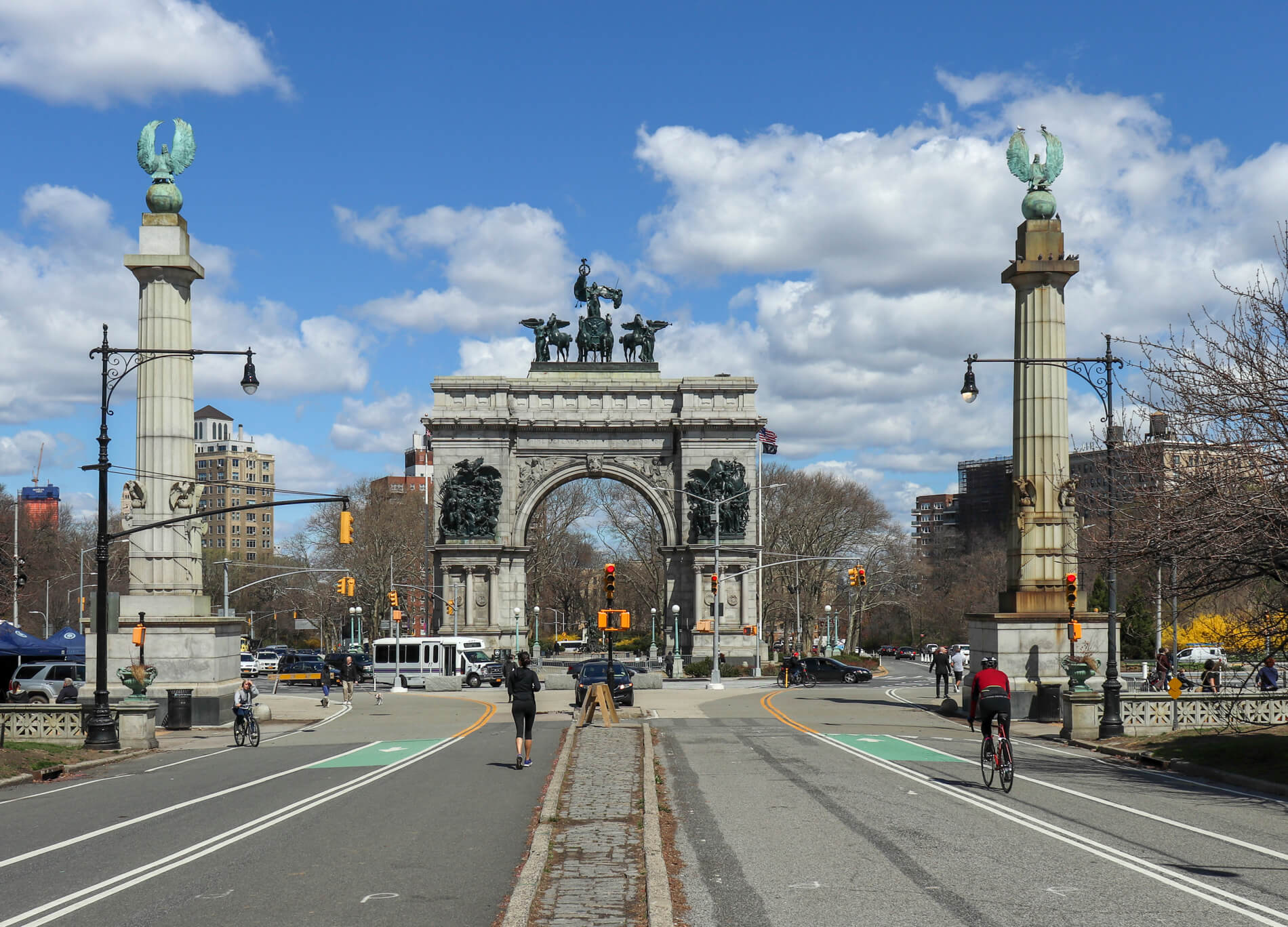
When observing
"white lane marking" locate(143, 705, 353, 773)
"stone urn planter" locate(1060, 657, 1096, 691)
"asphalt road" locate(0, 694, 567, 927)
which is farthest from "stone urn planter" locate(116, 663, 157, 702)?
"stone urn planter" locate(1060, 657, 1096, 691)

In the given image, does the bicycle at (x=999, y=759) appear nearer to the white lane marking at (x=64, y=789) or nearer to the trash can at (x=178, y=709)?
the white lane marking at (x=64, y=789)

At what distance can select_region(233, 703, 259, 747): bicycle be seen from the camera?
92.7 feet

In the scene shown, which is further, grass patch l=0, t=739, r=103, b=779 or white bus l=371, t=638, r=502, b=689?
white bus l=371, t=638, r=502, b=689

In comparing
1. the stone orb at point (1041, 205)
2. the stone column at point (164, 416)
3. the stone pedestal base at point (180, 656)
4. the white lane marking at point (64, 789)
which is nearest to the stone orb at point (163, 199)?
the stone column at point (164, 416)

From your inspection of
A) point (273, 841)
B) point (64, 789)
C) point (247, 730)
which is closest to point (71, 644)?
point (247, 730)

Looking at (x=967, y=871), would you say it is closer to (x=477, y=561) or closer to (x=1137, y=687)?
(x=1137, y=687)

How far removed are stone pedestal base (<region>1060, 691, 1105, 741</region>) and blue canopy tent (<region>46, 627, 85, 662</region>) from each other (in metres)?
32.4

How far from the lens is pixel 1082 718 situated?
27.1 metres

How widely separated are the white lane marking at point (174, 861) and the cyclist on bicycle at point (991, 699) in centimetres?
871

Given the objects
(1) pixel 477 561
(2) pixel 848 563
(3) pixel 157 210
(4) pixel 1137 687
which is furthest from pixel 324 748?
(2) pixel 848 563

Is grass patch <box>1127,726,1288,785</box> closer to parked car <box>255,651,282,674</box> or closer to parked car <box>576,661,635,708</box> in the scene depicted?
parked car <box>576,661,635,708</box>

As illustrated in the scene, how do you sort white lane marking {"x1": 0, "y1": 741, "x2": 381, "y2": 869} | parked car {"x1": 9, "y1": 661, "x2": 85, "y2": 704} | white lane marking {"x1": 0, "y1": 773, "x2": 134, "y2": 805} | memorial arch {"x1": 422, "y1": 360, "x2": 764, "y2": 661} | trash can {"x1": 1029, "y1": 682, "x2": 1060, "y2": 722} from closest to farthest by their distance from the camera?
white lane marking {"x1": 0, "y1": 741, "x2": 381, "y2": 869}
white lane marking {"x1": 0, "y1": 773, "x2": 134, "y2": 805}
trash can {"x1": 1029, "y1": 682, "x2": 1060, "y2": 722}
parked car {"x1": 9, "y1": 661, "x2": 85, "y2": 704}
memorial arch {"x1": 422, "y1": 360, "x2": 764, "y2": 661}

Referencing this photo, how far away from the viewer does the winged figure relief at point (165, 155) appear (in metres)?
36.2

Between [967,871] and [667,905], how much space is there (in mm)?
3264
